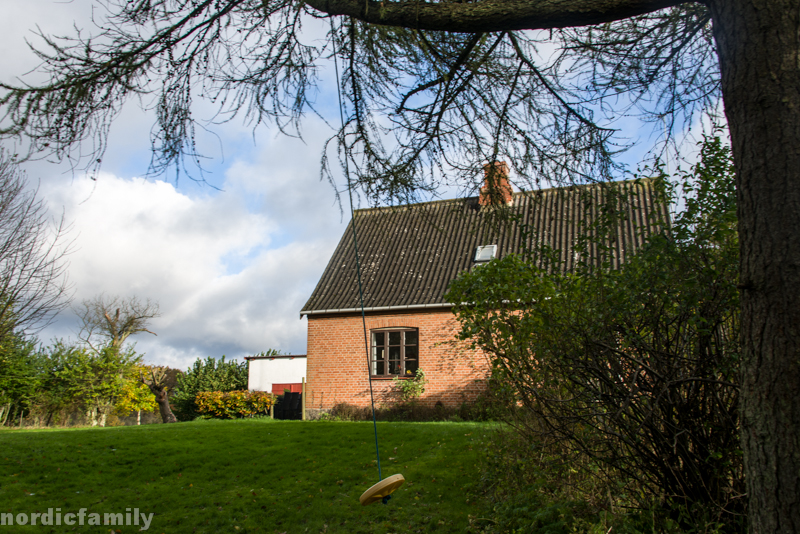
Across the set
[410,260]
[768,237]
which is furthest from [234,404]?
[768,237]

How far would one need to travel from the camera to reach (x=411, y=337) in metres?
14.4

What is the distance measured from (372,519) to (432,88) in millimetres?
4536

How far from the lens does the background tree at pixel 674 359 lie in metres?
3.29

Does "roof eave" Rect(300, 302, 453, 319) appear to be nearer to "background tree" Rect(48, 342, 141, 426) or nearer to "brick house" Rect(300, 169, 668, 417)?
"brick house" Rect(300, 169, 668, 417)

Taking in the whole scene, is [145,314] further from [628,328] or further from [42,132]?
[628,328]

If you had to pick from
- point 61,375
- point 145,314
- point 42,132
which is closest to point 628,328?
point 42,132

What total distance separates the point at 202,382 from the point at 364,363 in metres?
10.3

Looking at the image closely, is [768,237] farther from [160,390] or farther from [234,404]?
[160,390]

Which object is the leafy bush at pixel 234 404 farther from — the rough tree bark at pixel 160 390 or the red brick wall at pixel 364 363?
the red brick wall at pixel 364 363

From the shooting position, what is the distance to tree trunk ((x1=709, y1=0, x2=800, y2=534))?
2166 mm

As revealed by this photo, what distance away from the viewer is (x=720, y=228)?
10.7ft

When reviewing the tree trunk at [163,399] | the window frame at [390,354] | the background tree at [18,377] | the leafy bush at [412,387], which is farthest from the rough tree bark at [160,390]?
the leafy bush at [412,387]

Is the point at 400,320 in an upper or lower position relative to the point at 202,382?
upper

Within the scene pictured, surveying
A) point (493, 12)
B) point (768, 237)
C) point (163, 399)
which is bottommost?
point (163, 399)
